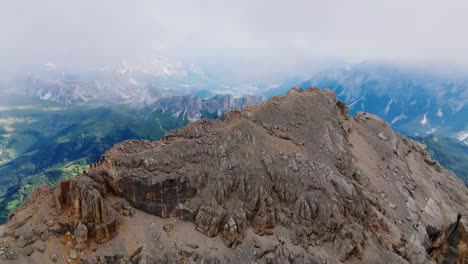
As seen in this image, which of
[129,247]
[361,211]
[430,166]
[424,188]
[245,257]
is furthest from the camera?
[430,166]

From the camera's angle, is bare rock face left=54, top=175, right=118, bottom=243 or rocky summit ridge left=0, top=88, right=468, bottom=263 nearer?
bare rock face left=54, top=175, right=118, bottom=243

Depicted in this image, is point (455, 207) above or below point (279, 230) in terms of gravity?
below

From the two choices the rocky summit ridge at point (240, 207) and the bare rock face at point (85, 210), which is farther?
the rocky summit ridge at point (240, 207)

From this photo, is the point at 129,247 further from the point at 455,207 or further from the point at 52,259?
the point at 455,207

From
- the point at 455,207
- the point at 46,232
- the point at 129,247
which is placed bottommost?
the point at 455,207

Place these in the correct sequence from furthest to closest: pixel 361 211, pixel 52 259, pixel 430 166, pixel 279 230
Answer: pixel 430 166 < pixel 361 211 < pixel 279 230 < pixel 52 259

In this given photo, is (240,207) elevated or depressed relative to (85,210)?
depressed

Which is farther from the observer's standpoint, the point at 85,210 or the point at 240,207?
the point at 240,207

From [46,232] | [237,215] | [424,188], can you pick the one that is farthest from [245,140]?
[424,188]
